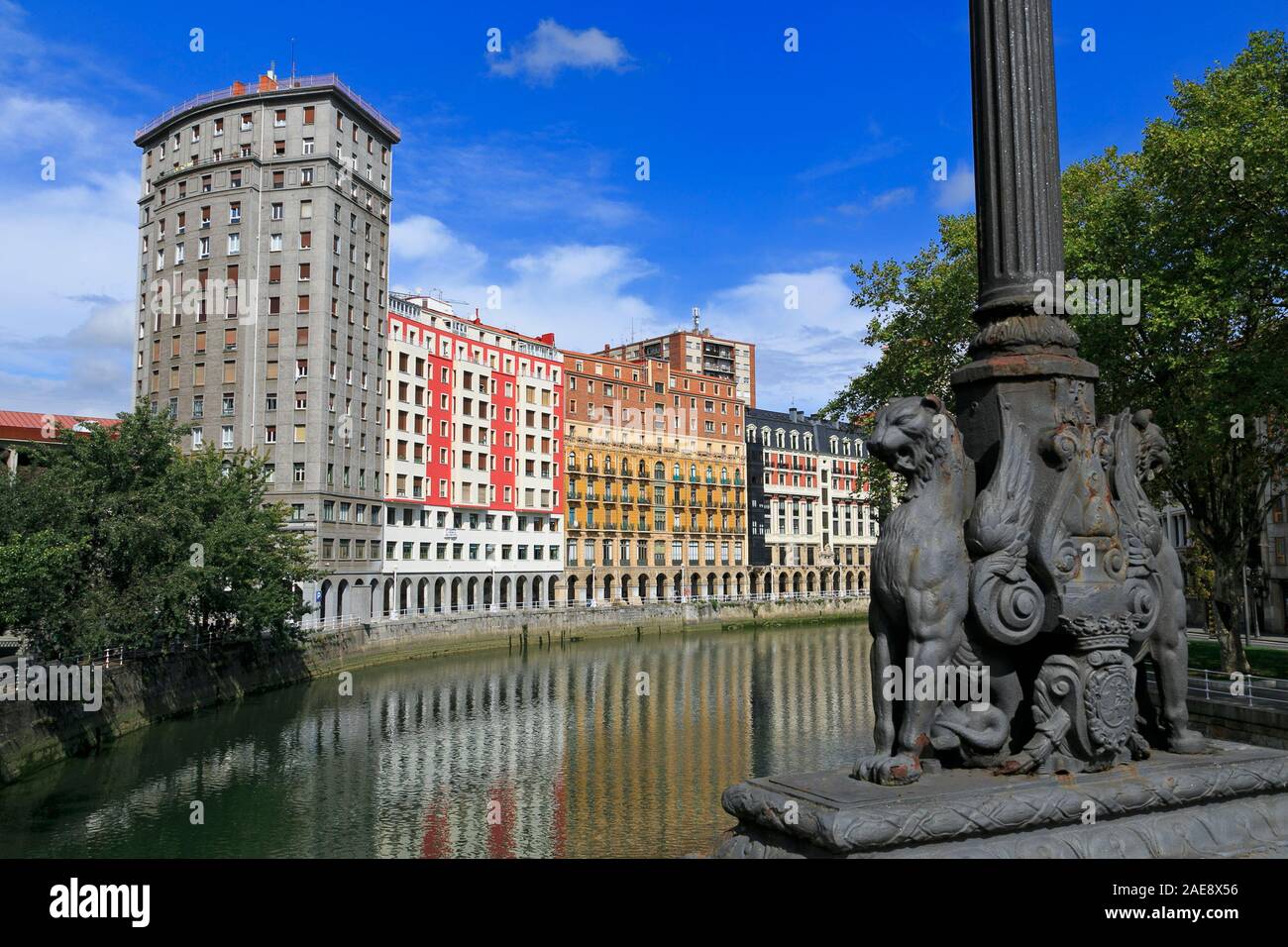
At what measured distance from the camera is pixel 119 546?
110 ft

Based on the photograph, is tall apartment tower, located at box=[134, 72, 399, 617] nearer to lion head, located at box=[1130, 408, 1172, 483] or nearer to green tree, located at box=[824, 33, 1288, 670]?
green tree, located at box=[824, 33, 1288, 670]

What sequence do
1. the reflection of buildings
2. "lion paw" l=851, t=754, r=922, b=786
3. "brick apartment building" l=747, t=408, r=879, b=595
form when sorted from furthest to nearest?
"brick apartment building" l=747, t=408, r=879, b=595 < the reflection of buildings < "lion paw" l=851, t=754, r=922, b=786

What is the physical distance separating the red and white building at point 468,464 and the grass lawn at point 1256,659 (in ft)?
168

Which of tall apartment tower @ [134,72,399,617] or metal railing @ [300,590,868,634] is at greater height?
tall apartment tower @ [134,72,399,617]

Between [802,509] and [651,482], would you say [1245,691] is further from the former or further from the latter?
[802,509]

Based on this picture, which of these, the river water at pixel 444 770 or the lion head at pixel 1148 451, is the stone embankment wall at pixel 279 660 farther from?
the lion head at pixel 1148 451

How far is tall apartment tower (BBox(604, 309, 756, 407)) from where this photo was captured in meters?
127

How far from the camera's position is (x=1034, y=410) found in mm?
9266

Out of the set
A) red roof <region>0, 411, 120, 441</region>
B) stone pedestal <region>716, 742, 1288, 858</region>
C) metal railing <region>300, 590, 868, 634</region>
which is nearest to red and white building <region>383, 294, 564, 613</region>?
metal railing <region>300, 590, 868, 634</region>

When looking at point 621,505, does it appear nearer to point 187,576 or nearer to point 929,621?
point 187,576

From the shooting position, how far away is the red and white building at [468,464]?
73875 mm

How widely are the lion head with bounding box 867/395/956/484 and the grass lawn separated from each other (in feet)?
98.4

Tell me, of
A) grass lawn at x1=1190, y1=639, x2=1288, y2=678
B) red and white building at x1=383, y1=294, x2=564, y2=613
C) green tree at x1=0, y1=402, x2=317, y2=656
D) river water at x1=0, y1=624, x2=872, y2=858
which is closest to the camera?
river water at x1=0, y1=624, x2=872, y2=858

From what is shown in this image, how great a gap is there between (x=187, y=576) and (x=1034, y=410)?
3189 centimetres
